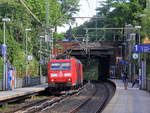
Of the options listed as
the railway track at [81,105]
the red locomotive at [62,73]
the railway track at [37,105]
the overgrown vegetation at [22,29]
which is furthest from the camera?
the overgrown vegetation at [22,29]

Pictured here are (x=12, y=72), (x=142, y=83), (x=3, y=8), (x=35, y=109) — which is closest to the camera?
(x=35, y=109)

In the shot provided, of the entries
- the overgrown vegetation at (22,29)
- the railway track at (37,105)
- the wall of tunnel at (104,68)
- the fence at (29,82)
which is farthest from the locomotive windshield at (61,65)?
the wall of tunnel at (104,68)

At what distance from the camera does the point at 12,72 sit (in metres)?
39.8

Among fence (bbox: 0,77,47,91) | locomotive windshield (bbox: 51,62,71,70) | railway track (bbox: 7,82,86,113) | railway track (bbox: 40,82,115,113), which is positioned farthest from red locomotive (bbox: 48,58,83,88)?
fence (bbox: 0,77,47,91)

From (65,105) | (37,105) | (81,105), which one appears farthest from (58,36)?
(37,105)

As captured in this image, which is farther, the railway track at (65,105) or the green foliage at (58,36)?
the green foliage at (58,36)

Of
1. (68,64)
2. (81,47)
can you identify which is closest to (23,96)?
(68,64)

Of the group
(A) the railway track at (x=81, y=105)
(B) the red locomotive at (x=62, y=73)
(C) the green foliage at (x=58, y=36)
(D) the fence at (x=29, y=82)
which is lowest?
(A) the railway track at (x=81, y=105)

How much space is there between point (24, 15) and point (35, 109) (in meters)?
39.5

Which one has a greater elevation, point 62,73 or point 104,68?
point 62,73

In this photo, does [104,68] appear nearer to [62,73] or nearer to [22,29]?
[22,29]

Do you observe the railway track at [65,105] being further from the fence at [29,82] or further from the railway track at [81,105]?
the fence at [29,82]

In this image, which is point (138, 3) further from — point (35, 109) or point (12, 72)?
point (35, 109)

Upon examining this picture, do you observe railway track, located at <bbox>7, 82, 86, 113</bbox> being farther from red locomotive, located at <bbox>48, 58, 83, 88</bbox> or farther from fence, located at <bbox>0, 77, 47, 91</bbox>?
fence, located at <bbox>0, 77, 47, 91</bbox>
